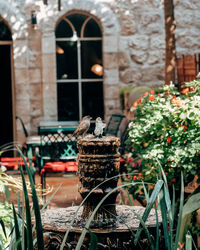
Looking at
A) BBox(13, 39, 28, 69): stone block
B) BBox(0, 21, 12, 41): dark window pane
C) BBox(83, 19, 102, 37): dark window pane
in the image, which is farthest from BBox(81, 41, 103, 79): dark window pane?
BBox(0, 21, 12, 41): dark window pane

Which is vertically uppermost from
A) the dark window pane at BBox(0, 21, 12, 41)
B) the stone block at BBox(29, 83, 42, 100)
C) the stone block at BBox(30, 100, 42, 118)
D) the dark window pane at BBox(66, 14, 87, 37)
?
the dark window pane at BBox(66, 14, 87, 37)

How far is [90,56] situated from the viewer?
28.1 ft

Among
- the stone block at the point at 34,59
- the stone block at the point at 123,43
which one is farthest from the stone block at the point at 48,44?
the stone block at the point at 123,43

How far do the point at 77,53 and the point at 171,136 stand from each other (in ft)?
16.6

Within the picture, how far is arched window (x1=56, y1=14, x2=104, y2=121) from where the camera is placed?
8414mm

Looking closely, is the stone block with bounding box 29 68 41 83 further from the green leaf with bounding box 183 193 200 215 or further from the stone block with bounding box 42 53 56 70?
the green leaf with bounding box 183 193 200 215

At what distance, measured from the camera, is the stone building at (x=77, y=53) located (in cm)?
820

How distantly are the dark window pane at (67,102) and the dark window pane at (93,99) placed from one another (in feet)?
0.54

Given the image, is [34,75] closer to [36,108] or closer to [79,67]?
[36,108]

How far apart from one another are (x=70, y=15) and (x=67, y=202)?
161 inches

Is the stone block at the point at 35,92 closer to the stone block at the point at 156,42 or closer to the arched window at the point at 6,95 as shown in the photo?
the arched window at the point at 6,95

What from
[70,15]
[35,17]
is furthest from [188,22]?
[35,17]

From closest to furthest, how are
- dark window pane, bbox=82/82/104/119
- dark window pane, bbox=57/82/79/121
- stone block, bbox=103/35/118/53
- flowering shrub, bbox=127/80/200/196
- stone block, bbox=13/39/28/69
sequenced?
flowering shrub, bbox=127/80/200/196
stone block, bbox=13/39/28/69
stone block, bbox=103/35/118/53
dark window pane, bbox=57/82/79/121
dark window pane, bbox=82/82/104/119

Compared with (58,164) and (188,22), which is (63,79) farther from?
(58,164)
